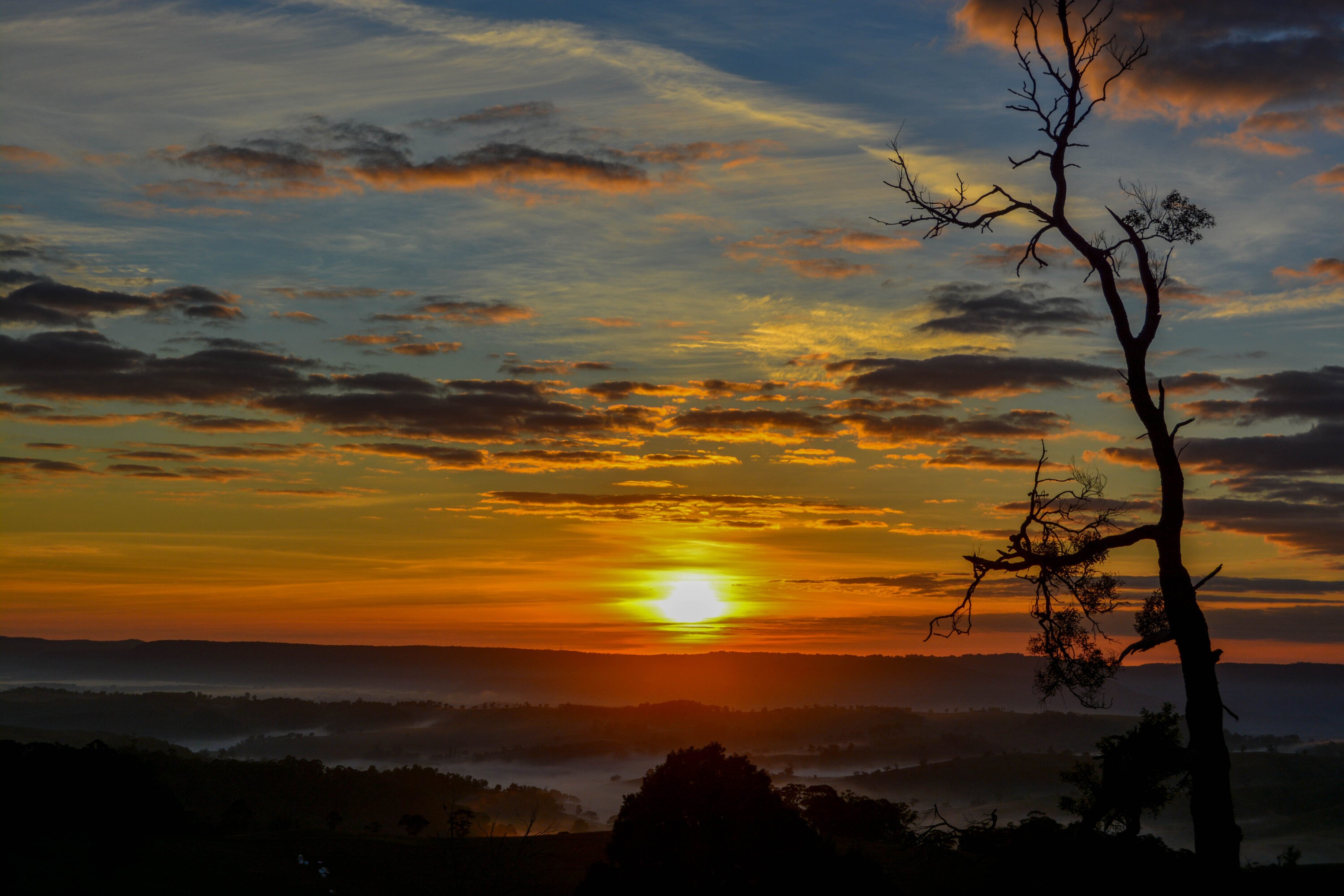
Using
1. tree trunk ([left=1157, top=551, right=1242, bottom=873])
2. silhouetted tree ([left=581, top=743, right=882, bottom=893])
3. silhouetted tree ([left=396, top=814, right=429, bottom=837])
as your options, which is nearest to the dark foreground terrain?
silhouetted tree ([left=581, top=743, right=882, bottom=893])

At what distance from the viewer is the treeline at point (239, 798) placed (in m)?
25.8

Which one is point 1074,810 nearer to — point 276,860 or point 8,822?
point 276,860

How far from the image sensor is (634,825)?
65.3 ft

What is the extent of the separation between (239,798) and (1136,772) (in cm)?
5843

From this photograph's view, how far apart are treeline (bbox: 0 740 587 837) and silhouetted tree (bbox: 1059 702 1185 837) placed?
11.5m

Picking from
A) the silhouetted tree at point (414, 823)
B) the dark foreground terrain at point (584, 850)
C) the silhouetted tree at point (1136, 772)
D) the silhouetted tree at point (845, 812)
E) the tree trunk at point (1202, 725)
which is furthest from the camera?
the silhouetted tree at point (414, 823)

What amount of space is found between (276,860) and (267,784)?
4898 centimetres

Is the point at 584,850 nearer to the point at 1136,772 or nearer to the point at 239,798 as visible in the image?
the point at 1136,772

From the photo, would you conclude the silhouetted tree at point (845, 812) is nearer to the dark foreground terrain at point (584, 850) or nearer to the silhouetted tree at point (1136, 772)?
the dark foreground terrain at point (584, 850)

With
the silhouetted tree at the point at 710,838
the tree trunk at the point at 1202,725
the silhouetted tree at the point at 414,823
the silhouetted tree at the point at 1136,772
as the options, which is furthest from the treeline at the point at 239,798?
the tree trunk at the point at 1202,725

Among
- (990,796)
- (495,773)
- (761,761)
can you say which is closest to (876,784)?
(990,796)

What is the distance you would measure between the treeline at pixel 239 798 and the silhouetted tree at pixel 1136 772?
1153 cm

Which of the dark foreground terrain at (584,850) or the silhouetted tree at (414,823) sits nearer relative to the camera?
the dark foreground terrain at (584,850)

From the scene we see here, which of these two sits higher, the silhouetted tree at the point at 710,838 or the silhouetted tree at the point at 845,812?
the silhouetted tree at the point at 710,838
